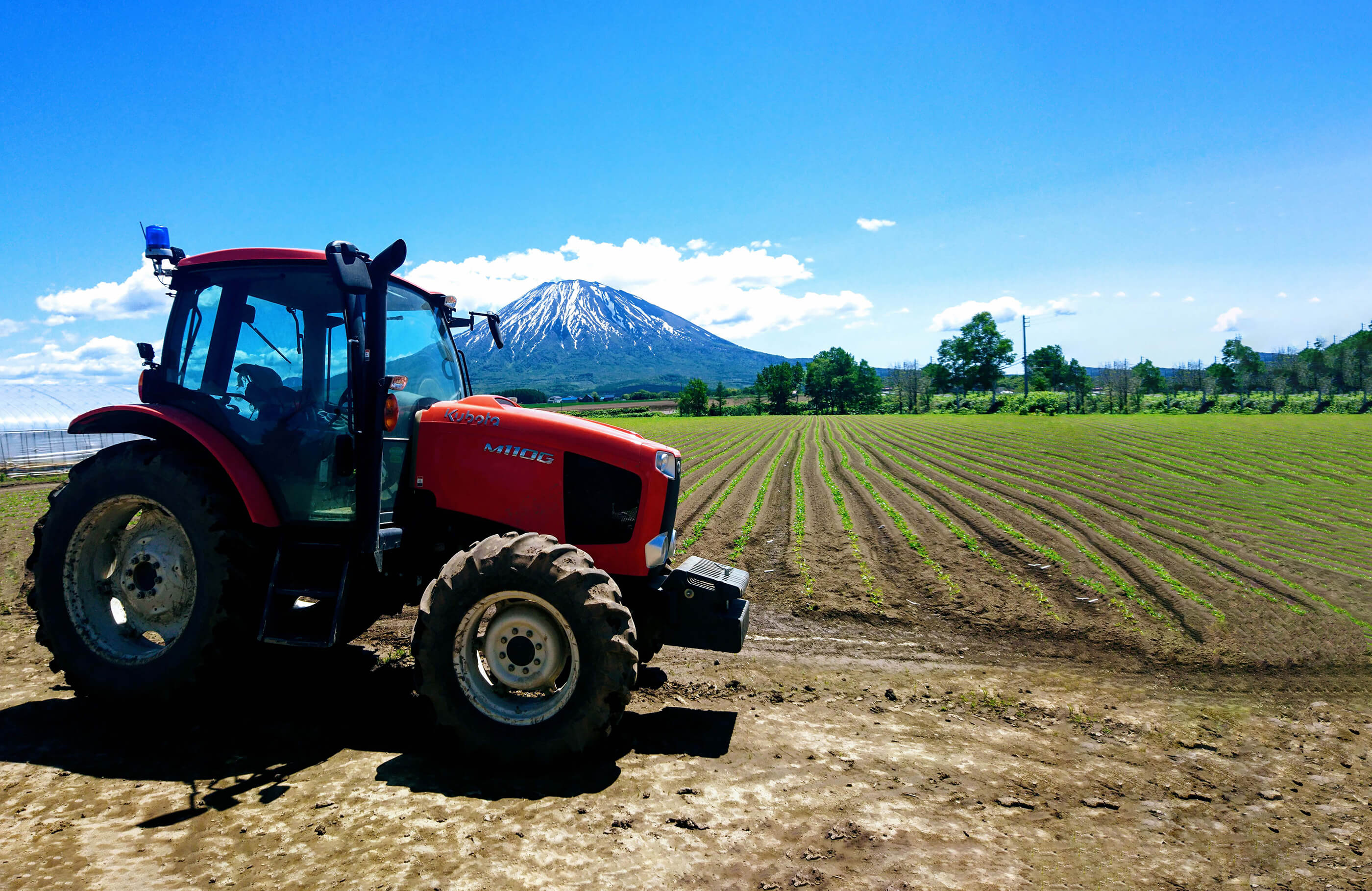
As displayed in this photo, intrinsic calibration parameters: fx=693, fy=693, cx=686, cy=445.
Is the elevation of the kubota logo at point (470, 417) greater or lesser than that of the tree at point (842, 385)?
lesser

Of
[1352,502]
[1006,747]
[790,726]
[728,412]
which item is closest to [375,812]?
[790,726]

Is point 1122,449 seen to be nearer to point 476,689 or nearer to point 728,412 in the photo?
point 476,689

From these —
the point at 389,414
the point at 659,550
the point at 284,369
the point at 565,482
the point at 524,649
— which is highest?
the point at 284,369

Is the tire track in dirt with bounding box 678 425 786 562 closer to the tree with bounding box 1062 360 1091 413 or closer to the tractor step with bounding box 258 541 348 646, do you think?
the tractor step with bounding box 258 541 348 646

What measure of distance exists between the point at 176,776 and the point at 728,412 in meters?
99.9

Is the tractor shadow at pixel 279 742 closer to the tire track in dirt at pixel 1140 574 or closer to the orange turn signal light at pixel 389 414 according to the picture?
the orange turn signal light at pixel 389 414

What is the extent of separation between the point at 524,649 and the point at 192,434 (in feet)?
8.26

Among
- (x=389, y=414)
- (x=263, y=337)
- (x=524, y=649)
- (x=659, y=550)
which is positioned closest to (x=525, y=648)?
(x=524, y=649)

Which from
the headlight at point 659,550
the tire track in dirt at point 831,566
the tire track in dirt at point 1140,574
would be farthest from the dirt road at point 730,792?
the tire track in dirt at point 831,566

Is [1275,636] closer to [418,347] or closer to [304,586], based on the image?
[418,347]

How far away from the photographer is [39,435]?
94.8 feet

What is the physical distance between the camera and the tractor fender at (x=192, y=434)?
14.2 feet

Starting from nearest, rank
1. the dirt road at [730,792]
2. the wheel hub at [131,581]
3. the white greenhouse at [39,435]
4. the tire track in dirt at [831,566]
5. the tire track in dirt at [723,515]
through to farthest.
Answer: the dirt road at [730,792], the wheel hub at [131,581], the tire track in dirt at [831,566], the tire track in dirt at [723,515], the white greenhouse at [39,435]

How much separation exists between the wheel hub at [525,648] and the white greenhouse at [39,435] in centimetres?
2894
